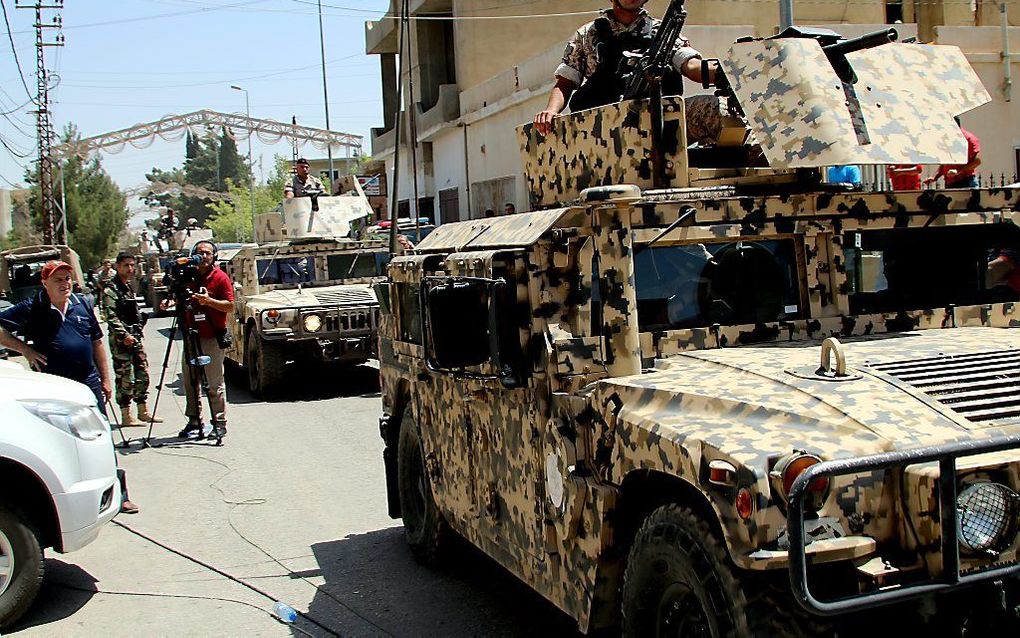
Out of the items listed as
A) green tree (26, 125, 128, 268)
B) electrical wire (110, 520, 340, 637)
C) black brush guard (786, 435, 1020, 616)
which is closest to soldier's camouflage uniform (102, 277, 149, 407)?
electrical wire (110, 520, 340, 637)

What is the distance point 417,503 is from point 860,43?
3540mm

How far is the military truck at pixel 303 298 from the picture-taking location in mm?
13273

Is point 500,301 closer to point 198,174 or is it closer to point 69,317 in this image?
point 69,317

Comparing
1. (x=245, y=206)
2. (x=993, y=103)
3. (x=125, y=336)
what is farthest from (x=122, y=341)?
(x=245, y=206)

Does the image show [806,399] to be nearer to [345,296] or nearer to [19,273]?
[345,296]

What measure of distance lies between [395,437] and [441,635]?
1.89m

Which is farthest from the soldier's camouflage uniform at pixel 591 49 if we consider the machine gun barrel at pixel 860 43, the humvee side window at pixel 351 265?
the humvee side window at pixel 351 265

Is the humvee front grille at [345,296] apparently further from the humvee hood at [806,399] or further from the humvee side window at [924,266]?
the humvee hood at [806,399]

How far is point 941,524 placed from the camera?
118 inches

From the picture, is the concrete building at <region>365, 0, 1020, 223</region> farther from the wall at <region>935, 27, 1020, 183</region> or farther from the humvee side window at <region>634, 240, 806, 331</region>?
the humvee side window at <region>634, 240, 806, 331</region>

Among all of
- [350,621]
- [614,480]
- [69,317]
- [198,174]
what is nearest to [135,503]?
[69,317]

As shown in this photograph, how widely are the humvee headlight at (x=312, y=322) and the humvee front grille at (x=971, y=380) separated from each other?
10.1 meters

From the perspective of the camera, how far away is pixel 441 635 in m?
5.32

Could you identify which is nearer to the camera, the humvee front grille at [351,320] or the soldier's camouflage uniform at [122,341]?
the soldier's camouflage uniform at [122,341]
